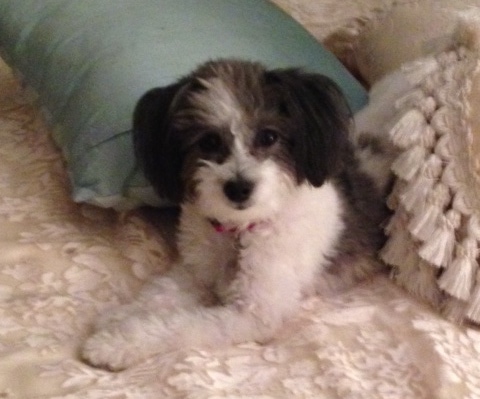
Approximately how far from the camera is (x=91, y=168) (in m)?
1.49

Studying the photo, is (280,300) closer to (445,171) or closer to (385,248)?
(385,248)

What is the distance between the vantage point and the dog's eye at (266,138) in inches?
49.6

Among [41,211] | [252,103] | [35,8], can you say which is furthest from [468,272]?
[35,8]

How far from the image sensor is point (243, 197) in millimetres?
1233

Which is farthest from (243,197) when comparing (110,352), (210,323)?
(110,352)

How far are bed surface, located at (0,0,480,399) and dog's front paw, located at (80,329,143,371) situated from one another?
23 millimetres

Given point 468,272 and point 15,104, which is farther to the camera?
point 15,104

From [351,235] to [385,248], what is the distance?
8cm

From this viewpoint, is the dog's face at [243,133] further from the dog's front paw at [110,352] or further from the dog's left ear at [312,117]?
the dog's front paw at [110,352]

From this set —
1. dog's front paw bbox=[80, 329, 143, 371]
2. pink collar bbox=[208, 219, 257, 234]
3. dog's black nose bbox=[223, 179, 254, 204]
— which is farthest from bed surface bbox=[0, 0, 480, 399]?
dog's black nose bbox=[223, 179, 254, 204]

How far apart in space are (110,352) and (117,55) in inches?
27.7

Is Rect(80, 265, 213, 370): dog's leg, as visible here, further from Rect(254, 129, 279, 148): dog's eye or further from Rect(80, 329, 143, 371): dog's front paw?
Rect(254, 129, 279, 148): dog's eye

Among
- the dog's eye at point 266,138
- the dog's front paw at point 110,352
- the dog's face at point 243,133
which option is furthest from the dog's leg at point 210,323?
the dog's eye at point 266,138

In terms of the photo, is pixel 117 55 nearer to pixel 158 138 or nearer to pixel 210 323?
pixel 158 138
